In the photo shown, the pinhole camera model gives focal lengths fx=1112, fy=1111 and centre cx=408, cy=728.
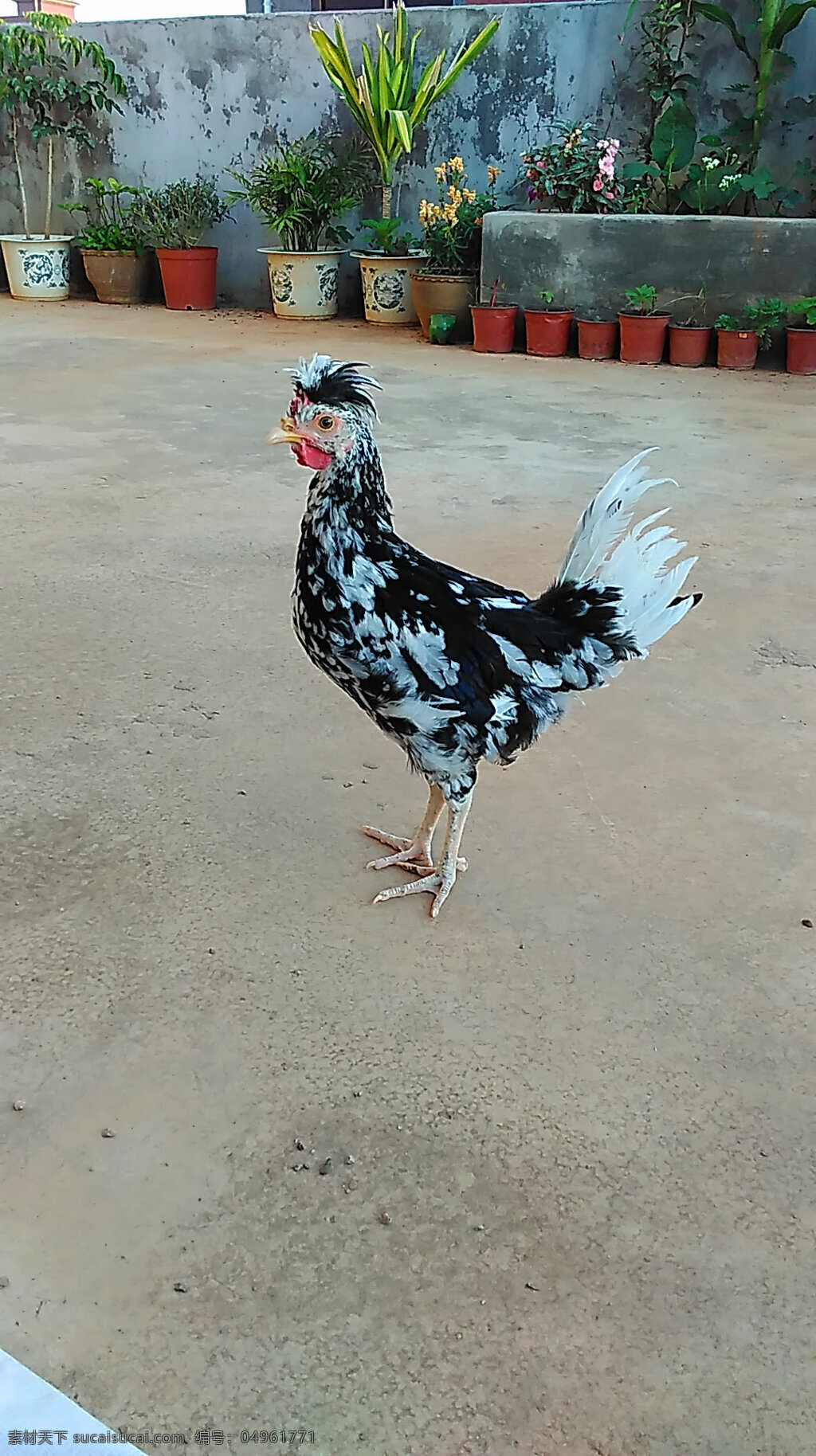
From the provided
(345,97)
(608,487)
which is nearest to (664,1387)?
(608,487)

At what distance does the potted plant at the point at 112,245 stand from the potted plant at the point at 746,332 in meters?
4.22

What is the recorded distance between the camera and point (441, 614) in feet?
5.79

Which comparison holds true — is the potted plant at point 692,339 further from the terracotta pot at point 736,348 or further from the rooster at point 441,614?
the rooster at point 441,614

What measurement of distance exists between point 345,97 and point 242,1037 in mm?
6881

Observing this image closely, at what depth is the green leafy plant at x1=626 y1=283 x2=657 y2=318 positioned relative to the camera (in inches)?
235

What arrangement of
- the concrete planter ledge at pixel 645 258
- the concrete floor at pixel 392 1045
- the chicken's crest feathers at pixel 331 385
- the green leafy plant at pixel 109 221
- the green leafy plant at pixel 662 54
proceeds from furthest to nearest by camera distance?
the green leafy plant at pixel 109 221, the green leafy plant at pixel 662 54, the concrete planter ledge at pixel 645 258, the chicken's crest feathers at pixel 331 385, the concrete floor at pixel 392 1045

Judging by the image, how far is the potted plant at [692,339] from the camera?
6.03 m

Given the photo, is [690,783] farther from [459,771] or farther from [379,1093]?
[379,1093]

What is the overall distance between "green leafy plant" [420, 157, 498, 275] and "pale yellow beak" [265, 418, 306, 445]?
217 inches

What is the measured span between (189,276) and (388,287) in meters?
1.51

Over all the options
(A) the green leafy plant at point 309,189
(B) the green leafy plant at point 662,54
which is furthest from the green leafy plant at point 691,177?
(A) the green leafy plant at point 309,189

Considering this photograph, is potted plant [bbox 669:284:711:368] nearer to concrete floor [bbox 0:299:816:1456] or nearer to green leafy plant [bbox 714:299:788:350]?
green leafy plant [bbox 714:299:788:350]

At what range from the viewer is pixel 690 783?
2.25 m

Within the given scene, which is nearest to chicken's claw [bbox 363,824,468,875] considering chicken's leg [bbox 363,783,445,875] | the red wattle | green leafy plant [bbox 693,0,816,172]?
chicken's leg [bbox 363,783,445,875]
